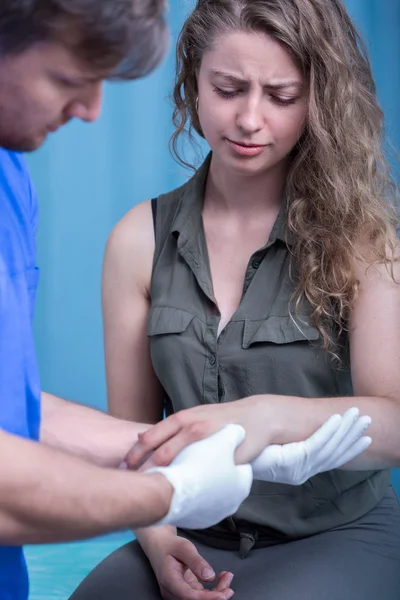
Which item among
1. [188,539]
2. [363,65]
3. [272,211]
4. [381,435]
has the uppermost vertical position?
[363,65]

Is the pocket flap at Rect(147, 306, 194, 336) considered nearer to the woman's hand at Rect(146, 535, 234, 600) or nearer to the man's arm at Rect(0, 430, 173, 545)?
the woman's hand at Rect(146, 535, 234, 600)

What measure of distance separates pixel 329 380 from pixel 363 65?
55 centimetres

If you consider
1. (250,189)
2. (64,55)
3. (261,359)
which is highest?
(64,55)

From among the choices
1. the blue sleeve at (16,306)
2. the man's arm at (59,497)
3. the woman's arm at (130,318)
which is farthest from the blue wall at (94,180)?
the man's arm at (59,497)

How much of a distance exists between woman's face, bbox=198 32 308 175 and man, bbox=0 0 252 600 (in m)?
0.45

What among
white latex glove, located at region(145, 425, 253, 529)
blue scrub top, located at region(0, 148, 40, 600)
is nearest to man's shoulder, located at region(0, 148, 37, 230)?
blue scrub top, located at region(0, 148, 40, 600)

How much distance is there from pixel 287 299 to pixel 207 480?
19.5 inches

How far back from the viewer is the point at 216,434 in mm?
1217

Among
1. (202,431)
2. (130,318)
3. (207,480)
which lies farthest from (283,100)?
(207,480)

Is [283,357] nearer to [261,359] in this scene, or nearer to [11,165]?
[261,359]

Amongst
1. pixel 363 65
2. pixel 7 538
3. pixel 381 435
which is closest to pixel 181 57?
pixel 363 65

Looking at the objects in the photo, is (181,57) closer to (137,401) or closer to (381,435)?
(137,401)

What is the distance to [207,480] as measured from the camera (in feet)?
3.61

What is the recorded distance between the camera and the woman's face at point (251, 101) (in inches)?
57.9
